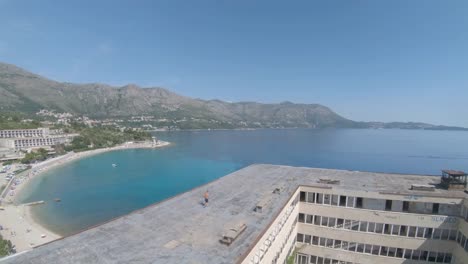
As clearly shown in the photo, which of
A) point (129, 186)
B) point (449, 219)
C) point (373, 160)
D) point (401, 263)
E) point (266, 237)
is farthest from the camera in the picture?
point (373, 160)

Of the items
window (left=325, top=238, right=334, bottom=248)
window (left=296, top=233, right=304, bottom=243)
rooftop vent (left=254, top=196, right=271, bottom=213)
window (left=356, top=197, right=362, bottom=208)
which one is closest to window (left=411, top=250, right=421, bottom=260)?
window (left=356, top=197, right=362, bottom=208)

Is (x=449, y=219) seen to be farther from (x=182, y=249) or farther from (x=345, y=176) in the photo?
(x=182, y=249)

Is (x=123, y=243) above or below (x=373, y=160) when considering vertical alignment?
above

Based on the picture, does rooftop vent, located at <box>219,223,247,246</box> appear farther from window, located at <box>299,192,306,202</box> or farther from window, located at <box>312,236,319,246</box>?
window, located at <box>312,236,319,246</box>

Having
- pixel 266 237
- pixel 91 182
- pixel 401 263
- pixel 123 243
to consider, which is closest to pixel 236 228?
pixel 266 237

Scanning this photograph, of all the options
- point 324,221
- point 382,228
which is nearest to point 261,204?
point 324,221

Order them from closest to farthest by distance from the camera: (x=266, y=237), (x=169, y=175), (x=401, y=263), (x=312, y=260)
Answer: (x=266, y=237) < (x=401, y=263) < (x=312, y=260) < (x=169, y=175)

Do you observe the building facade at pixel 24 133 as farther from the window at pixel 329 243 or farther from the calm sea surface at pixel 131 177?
the window at pixel 329 243
